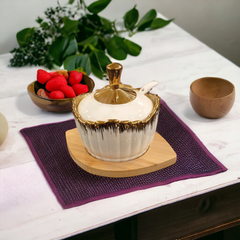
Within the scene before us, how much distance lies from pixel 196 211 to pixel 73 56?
0.68 meters

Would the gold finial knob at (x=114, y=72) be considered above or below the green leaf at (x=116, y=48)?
above

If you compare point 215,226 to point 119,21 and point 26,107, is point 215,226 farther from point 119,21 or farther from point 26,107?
point 119,21

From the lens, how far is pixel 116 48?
1.17 metres

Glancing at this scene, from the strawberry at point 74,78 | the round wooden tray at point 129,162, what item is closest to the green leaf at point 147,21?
the strawberry at point 74,78

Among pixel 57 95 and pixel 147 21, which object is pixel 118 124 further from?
pixel 147 21

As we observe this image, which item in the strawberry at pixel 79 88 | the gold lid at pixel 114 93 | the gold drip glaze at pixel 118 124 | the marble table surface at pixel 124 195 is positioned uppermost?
the gold lid at pixel 114 93

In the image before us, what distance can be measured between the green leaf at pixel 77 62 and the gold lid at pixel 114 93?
0.46m

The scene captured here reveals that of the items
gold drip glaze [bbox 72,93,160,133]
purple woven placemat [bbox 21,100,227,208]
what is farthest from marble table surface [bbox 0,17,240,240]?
gold drip glaze [bbox 72,93,160,133]

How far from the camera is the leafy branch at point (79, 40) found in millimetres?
1087

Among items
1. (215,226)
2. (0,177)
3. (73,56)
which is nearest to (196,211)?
(215,226)

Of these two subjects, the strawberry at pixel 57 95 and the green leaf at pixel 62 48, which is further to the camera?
the green leaf at pixel 62 48

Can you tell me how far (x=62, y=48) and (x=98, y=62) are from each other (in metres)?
0.16

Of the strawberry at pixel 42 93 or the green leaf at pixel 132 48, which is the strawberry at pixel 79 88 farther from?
the green leaf at pixel 132 48

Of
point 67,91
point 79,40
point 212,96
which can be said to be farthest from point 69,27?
point 212,96
